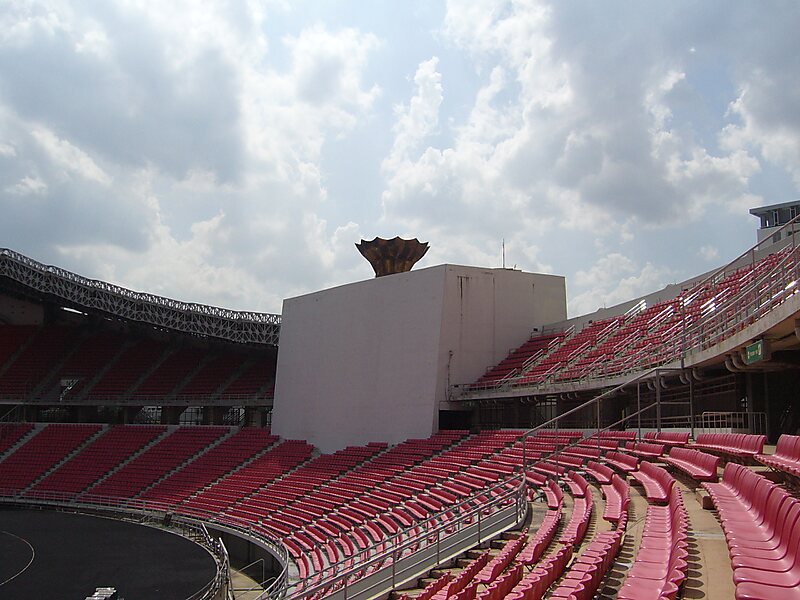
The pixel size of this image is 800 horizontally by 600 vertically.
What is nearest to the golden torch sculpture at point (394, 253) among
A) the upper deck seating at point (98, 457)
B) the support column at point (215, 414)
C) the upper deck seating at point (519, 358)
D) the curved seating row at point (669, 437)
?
the upper deck seating at point (519, 358)

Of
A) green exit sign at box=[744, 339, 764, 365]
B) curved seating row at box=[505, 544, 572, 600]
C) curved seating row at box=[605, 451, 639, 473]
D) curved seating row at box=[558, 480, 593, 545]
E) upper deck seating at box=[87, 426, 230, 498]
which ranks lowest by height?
upper deck seating at box=[87, 426, 230, 498]

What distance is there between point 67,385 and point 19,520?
1311cm

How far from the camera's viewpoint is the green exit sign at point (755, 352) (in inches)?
453

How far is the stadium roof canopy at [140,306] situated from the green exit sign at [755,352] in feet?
89.0

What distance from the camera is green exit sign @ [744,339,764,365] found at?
1152cm

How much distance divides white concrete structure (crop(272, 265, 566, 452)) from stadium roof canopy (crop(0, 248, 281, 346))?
19.5 ft

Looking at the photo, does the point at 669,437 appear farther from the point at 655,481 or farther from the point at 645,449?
the point at 655,481

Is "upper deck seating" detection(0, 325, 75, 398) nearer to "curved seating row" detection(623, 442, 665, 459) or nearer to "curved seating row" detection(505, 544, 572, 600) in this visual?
"curved seating row" detection(623, 442, 665, 459)

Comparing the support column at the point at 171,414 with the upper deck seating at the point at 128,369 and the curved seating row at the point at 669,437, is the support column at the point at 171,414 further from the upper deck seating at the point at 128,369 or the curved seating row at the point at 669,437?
the curved seating row at the point at 669,437

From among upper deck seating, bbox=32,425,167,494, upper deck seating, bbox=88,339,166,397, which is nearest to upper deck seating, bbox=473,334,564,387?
upper deck seating, bbox=32,425,167,494

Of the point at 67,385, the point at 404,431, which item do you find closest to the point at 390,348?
the point at 404,431

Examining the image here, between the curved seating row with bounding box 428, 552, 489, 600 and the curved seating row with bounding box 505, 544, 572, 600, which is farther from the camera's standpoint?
the curved seating row with bounding box 428, 552, 489, 600

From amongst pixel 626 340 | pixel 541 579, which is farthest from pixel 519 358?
pixel 541 579

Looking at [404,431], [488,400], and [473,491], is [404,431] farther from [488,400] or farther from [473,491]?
[473,491]
